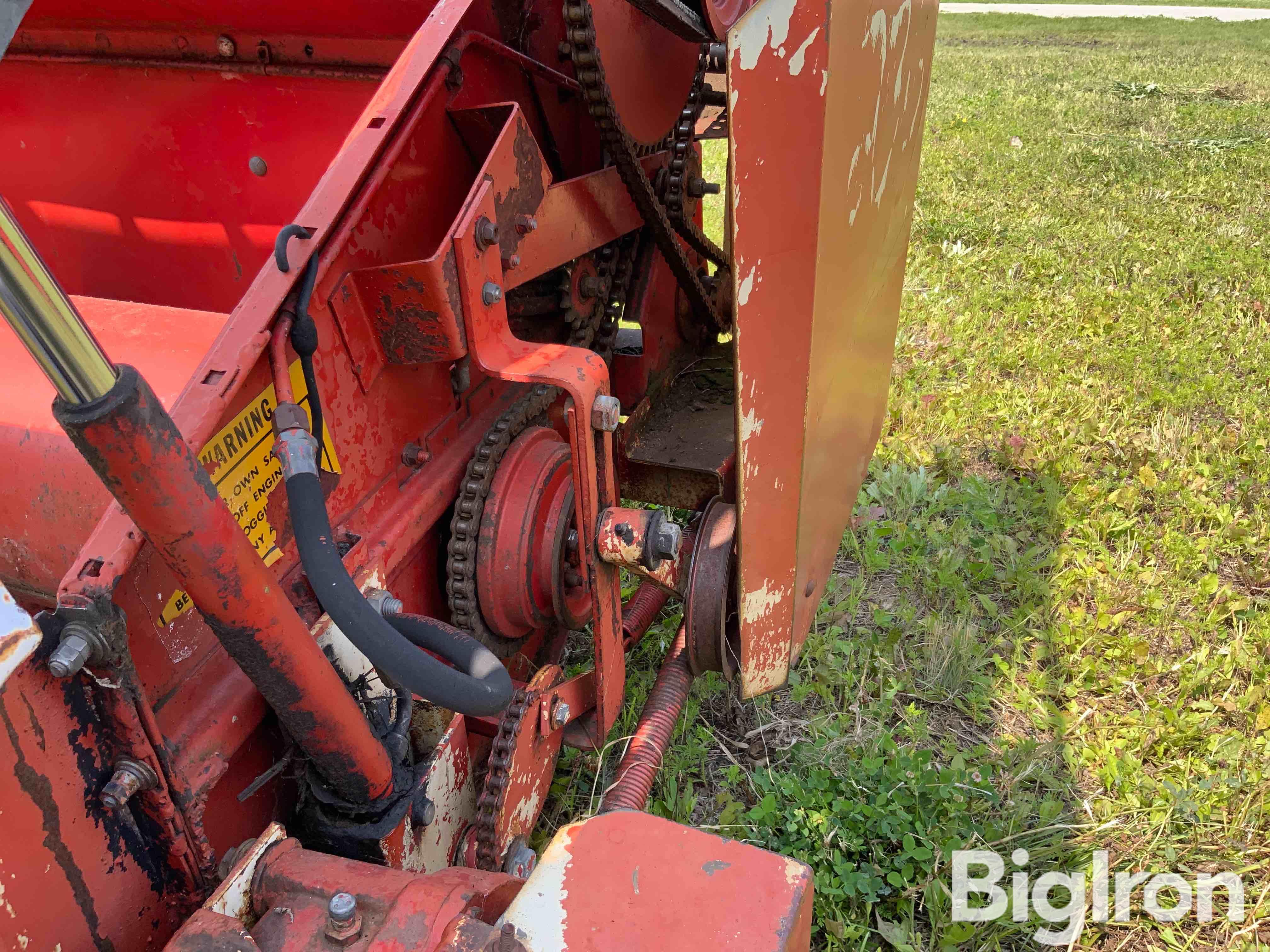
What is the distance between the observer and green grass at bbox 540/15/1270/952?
2.25m

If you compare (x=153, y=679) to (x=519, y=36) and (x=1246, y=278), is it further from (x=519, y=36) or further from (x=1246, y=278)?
(x=1246, y=278)

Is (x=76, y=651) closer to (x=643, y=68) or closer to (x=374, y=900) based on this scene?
(x=374, y=900)

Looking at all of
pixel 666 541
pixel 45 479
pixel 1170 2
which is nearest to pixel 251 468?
pixel 45 479

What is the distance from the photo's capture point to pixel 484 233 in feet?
5.62

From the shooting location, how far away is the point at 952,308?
496 cm

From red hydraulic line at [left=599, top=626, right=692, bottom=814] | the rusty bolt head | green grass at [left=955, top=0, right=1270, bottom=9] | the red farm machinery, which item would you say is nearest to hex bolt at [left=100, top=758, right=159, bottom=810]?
the red farm machinery

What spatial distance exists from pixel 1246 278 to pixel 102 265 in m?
5.62

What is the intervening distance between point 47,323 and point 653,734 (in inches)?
66.3

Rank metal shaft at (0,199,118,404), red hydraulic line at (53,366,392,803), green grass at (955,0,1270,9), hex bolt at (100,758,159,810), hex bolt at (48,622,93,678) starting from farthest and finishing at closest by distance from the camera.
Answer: green grass at (955,0,1270,9) → hex bolt at (100,758,159,810) → hex bolt at (48,622,93,678) → red hydraulic line at (53,366,392,803) → metal shaft at (0,199,118,404)

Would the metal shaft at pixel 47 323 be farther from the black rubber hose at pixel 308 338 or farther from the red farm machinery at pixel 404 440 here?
the black rubber hose at pixel 308 338

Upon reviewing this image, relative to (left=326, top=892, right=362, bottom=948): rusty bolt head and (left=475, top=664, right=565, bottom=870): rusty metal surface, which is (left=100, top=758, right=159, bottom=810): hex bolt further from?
(left=475, top=664, right=565, bottom=870): rusty metal surface

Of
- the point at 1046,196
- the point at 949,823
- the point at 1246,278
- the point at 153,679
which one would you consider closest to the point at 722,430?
the point at 949,823

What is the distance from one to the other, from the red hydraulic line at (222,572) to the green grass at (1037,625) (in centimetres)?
114

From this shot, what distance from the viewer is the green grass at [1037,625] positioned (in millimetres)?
2252
